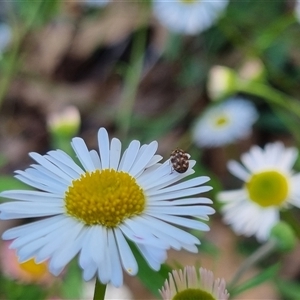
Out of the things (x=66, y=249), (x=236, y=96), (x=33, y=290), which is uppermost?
(x=236, y=96)

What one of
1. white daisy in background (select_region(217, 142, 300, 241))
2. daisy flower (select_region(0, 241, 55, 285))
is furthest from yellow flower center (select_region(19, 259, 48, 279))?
white daisy in background (select_region(217, 142, 300, 241))

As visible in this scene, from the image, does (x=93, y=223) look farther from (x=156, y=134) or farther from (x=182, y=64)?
(x=182, y=64)

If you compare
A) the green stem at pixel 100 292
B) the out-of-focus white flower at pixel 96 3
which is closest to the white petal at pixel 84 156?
the green stem at pixel 100 292

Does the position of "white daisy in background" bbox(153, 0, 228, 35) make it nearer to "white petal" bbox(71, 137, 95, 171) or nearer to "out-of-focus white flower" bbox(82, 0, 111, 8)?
"out-of-focus white flower" bbox(82, 0, 111, 8)

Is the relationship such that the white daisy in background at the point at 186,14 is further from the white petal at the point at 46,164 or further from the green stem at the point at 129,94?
the white petal at the point at 46,164

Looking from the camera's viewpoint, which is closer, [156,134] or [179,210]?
[179,210]

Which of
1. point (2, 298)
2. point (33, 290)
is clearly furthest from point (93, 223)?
point (2, 298)

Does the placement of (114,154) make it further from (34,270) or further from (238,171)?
(34,270)
